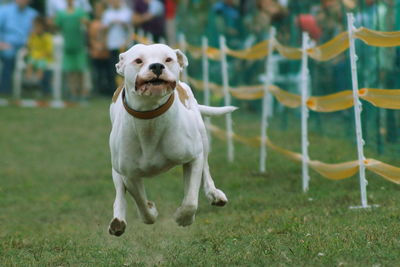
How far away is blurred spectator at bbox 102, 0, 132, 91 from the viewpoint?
70.5 ft

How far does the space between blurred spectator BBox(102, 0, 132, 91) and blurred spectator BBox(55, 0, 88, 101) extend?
2.14 feet

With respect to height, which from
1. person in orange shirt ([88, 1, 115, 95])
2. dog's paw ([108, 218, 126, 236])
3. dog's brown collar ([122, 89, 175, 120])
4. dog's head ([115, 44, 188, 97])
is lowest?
person in orange shirt ([88, 1, 115, 95])

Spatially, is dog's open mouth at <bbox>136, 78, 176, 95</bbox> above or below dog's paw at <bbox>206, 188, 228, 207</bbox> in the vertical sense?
above

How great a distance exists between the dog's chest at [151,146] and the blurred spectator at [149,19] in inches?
599

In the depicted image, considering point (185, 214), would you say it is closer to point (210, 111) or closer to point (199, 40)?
point (210, 111)

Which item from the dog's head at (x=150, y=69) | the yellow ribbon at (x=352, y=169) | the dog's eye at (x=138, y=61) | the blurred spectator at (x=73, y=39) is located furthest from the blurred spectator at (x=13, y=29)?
the dog's eye at (x=138, y=61)

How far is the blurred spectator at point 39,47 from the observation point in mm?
22719

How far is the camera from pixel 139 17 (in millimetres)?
21766

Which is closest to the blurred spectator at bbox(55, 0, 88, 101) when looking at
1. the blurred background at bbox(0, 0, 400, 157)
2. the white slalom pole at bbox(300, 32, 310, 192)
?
the blurred background at bbox(0, 0, 400, 157)

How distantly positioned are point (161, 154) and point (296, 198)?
124 inches

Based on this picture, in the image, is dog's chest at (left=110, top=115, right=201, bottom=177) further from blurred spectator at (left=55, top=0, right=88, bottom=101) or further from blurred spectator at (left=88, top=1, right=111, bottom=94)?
blurred spectator at (left=88, top=1, right=111, bottom=94)

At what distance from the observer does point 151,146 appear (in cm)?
652

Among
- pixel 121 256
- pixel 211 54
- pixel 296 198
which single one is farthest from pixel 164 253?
pixel 211 54

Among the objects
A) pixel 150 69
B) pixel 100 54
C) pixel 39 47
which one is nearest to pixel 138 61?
pixel 150 69
